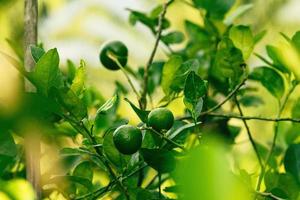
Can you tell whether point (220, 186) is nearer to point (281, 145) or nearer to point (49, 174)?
point (49, 174)

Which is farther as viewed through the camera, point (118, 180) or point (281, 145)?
point (281, 145)

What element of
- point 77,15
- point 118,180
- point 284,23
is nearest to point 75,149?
point 118,180

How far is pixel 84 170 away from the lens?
0.82 m

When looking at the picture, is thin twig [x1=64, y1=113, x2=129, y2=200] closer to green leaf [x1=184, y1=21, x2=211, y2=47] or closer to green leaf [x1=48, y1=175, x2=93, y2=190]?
green leaf [x1=48, y1=175, x2=93, y2=190]

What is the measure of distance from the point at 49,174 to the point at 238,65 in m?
0.29

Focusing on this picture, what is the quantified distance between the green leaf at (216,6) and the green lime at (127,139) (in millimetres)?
480

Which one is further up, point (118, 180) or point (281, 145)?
point (118, 180)

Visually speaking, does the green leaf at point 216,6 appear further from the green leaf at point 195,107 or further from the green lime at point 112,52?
the green leaf at point 195,107

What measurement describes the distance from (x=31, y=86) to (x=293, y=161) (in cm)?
37

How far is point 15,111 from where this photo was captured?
0.41 m

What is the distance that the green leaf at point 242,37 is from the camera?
0.84m

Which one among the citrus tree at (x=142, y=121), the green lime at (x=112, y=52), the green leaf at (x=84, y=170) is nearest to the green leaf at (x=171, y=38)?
the citrus tree at (x=142, y=121)

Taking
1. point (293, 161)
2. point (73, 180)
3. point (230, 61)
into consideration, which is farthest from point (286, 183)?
point (73, 180)

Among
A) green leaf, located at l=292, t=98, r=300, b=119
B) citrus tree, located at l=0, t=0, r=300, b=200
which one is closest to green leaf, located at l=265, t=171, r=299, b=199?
citrus tree, located at l=0, t=0, r=300, b=200
